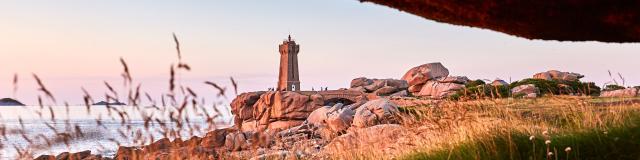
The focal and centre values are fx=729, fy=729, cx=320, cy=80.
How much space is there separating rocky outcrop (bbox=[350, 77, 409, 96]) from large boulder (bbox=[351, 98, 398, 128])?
80.0 feet

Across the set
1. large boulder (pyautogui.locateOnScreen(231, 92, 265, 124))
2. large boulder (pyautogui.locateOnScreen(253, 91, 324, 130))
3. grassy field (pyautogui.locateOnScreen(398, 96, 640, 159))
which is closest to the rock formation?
large boulder (pyautogui.locateOnScreen(253, 91, 324, 130))

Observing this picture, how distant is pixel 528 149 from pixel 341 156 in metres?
2.52

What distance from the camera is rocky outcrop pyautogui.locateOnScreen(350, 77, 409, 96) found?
47000 millimetres

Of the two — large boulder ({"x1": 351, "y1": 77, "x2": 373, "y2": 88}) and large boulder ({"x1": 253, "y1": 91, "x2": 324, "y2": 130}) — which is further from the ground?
large boulder ({"x1": 351, "y1": 77, "x2": 373, "y2": 88})

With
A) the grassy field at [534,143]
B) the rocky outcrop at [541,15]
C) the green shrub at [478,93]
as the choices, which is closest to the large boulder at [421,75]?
the green shrub at [478,93]

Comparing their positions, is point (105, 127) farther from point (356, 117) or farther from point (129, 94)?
point (356, 117)

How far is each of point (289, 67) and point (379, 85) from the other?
60.8 ft

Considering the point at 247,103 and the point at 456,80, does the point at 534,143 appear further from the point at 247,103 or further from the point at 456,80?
the point at 247,103

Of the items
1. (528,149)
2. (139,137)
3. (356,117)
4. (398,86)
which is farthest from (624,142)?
(398,86)

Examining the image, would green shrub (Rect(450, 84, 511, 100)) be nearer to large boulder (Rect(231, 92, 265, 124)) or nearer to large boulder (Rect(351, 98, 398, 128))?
large boulder (Rect(351, 98, 398, 128))

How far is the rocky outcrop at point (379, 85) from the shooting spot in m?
47.0

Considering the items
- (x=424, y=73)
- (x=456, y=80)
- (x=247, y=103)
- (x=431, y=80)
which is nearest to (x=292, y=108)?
(x=247, y=103)

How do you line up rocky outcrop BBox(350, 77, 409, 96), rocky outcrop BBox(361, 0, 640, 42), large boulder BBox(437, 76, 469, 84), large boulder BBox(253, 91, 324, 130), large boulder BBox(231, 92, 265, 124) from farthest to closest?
large boulder BBox(231, 92, 265, 124) → rocky outcrop BBox(350, 77, 409, 96) → large boulder BBox(437, 76, 469, 84) → large boulder BBox(253, 91, 324, 130) → rocky outcrop BBox(361, 0, 640, 42)

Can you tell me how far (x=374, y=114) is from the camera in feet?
67.5
